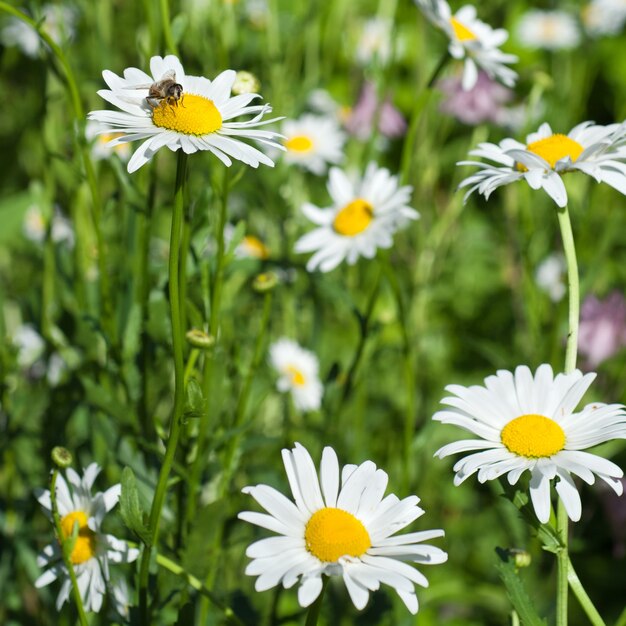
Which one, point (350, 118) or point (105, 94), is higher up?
point (105, 94)

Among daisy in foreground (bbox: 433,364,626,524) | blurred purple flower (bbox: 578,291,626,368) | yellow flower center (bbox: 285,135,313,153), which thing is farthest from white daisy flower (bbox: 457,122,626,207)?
yellow flower center (bbox: 285,135,313,153)

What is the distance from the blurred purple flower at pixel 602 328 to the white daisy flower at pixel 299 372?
494 millimetres

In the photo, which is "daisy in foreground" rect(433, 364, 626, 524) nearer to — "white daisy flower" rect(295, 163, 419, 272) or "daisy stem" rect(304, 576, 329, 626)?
"daisy stem" rect(304, 576, 329, 626)

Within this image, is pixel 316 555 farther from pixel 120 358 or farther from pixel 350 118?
pixel 350 118

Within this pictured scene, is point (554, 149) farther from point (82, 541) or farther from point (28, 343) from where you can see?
point (28, 343)

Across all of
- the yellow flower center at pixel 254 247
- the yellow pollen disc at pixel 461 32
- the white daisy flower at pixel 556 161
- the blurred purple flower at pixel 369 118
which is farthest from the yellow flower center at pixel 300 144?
the white daisy flower at pixel 556 161

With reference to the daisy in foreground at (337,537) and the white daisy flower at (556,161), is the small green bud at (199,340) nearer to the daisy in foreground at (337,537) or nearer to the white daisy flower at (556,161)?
the daisy in foreground at (337,537)

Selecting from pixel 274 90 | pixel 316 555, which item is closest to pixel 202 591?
pixel 316 555

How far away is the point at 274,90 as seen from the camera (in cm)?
173

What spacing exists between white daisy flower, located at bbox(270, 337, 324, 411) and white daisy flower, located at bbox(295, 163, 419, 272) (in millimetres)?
310

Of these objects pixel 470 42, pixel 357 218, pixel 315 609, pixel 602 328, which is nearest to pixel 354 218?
pixel 357 218

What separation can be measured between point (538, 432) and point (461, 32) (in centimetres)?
70

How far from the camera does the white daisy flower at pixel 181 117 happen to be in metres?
0.74

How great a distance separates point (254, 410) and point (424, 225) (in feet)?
3.04
